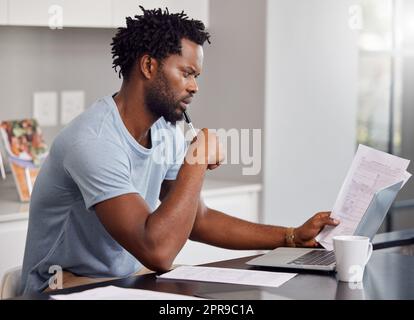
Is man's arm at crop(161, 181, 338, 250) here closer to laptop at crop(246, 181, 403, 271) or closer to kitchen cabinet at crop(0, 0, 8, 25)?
laptop at crop(246, 181, 403, 271)

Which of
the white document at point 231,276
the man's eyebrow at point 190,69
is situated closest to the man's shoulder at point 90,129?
the man's eyebrow at point 190,69

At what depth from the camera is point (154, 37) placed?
6.95 feet

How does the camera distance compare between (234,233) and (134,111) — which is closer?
(134,111)

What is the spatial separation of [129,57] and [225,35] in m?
1.65

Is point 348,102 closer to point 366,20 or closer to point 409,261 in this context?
point 366,20

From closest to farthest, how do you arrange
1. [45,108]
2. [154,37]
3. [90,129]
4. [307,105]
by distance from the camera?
1. [90,129]
2. [154,37]
3. [45,108]
4. [307,105]

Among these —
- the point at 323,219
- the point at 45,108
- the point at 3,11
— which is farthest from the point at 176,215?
the point at 45,108

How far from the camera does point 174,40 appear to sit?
2.11 meters

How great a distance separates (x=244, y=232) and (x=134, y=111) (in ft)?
1.44

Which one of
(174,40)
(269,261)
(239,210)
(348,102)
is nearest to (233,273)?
(269,261)

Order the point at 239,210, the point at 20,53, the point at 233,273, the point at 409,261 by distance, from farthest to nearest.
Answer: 1. the point at 239,210
2. the point at 20,53
3. the point at 409,261
4. the point at 233,273

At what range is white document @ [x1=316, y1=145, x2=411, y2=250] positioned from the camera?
1.94 m

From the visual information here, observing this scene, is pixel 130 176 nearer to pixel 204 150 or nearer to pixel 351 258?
pixel 204 150

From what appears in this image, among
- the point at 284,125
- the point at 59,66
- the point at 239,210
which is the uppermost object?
the point at 59,66
